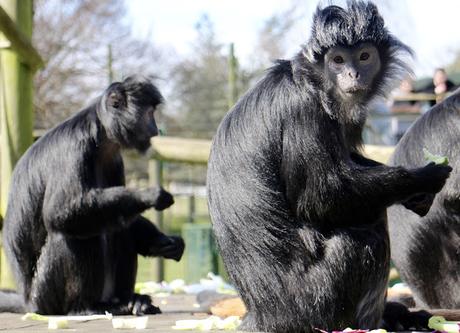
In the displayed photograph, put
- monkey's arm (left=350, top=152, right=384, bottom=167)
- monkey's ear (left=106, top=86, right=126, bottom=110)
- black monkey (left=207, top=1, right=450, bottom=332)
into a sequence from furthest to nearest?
monkey's ear (left=106, top=86, right=126, bottom=110), monkey's arm (left=350, top=152, right=384, bottom=167), black monkey (left=207, top=1, right=450, bottom=332)

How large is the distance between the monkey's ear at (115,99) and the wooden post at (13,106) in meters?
1.44

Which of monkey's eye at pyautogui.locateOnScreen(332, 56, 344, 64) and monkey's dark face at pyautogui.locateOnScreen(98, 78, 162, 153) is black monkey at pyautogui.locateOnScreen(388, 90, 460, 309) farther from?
monkey's dark face at pyautogui.locateOnScreen(98, 78, 162, 153)

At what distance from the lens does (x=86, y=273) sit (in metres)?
5.41

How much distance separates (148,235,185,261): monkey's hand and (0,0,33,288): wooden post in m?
1.70

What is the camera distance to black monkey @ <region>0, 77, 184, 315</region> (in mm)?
5383

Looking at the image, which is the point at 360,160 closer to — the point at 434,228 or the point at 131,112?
the point at 434,228

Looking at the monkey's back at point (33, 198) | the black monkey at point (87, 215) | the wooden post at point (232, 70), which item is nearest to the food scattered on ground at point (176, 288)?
the black monkey at point (87, 215)

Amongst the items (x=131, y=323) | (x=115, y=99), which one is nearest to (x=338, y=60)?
(x=131, y=323)

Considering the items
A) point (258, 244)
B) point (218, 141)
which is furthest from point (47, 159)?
point (258, 244)

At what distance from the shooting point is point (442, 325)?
4051mm

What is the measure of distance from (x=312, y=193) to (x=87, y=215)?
202 centimetres

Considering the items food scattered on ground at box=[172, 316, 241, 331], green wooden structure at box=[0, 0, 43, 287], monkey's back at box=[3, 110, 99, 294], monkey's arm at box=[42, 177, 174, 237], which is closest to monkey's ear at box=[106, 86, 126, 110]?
monkey's back at box=[3, 110, 99, 294]

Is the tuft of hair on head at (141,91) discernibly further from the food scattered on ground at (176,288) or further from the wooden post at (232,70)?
the wooden post at (232,70)

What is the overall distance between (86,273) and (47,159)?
2.79 feet
